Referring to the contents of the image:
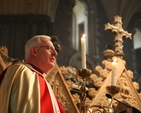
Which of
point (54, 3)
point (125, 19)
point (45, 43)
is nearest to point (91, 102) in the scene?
point (45, 43)

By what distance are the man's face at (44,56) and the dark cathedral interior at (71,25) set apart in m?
3.30

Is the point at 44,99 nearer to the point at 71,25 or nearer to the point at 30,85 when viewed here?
the point at 30,85

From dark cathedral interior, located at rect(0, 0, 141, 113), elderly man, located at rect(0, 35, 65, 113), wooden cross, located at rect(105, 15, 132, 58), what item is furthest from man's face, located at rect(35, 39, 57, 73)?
dark cathedral interior, located at rect(0, 0, 141, 113)

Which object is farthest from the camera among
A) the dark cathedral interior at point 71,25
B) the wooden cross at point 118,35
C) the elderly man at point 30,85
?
the dark cathedral interior at point 71,25

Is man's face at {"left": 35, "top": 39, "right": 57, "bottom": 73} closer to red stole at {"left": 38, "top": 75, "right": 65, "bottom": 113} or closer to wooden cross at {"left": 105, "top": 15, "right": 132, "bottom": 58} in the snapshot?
red stole at {"left": 38, "top": 75, "right": 65, "bottom": 113}

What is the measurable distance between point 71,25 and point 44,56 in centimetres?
496

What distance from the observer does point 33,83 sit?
5.62 ft

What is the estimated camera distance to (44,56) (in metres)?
1.90

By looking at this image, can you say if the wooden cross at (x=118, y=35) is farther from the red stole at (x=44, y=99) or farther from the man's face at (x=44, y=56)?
the red stole at (x=44, y=99)

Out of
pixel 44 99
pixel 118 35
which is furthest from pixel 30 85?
pixel 118 35

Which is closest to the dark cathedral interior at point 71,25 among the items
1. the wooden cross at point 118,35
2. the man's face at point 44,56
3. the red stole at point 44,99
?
the wooden cross at point 118,35

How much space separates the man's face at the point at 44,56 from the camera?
6.18 feet

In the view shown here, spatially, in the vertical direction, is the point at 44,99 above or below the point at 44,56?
below

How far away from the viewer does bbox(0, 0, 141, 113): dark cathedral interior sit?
19.5 ft
